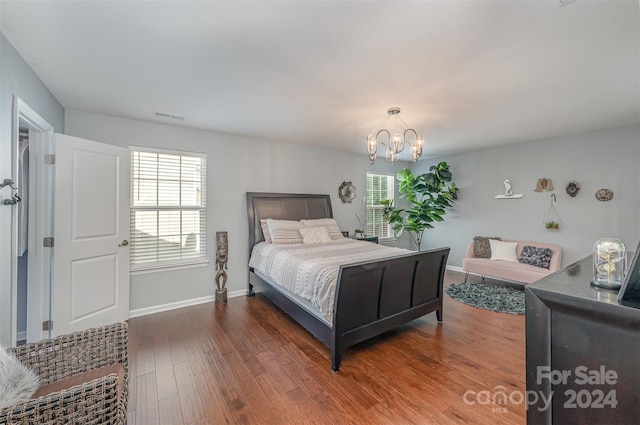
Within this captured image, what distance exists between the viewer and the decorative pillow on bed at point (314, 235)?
13.1ft

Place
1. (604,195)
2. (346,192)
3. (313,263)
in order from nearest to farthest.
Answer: (313,263) < (604,195) < (346,192)

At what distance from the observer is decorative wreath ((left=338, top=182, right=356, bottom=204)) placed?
5.40 metres

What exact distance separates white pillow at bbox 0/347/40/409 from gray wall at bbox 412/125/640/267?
618 cm

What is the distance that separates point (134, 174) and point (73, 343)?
259 centimetres

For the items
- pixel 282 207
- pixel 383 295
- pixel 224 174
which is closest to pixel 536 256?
pixel 383 295

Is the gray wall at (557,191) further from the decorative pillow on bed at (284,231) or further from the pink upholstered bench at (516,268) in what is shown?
the decorative pillow on bed at (284,231)

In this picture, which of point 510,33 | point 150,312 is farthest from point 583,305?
point 150,312

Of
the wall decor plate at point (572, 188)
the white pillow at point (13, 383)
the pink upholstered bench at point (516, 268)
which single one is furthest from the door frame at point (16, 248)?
the wall decor plate at point (572, 188)

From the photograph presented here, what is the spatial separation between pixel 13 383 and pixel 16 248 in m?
1.42

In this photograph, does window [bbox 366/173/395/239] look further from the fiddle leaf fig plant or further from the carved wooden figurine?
the carved wooden figurine

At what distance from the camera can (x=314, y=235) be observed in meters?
4.08

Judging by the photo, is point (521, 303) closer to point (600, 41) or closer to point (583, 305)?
point (600, 41)

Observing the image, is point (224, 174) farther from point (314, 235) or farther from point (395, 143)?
point (395, 143)

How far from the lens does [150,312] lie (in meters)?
3.45
